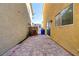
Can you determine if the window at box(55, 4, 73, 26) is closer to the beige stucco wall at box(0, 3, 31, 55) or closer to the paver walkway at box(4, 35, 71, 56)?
the paver walkway at box(4, 35, 71, 56)

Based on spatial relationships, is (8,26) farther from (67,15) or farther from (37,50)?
(67,15)

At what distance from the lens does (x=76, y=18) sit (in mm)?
2912

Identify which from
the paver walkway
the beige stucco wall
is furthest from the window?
the beige stucco wall

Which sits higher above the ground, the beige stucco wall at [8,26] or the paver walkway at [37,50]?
the beige stucco wall at [8,26]

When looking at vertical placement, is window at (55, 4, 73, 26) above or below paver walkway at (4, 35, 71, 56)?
above

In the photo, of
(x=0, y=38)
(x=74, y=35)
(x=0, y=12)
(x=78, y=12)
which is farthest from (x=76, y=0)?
(x=0, y=38)

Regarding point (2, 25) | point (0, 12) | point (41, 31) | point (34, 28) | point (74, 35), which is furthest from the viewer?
point (41, 31)

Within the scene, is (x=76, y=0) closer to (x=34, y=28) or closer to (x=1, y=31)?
(x=1, y=31)

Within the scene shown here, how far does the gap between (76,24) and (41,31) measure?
32.5 feet

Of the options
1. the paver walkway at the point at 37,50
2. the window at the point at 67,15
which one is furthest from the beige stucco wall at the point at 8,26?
the window at the point at 67,15

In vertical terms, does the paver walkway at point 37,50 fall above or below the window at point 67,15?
below

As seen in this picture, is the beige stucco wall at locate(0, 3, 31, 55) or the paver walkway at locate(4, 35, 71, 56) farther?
the paver walkway at locate(4, 35, 71, 56)

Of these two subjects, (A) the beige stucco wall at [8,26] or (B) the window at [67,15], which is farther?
(B) the window at [67,15]

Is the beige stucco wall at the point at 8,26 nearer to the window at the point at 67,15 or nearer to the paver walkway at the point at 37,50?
the paver walkway at the point at 37,50
